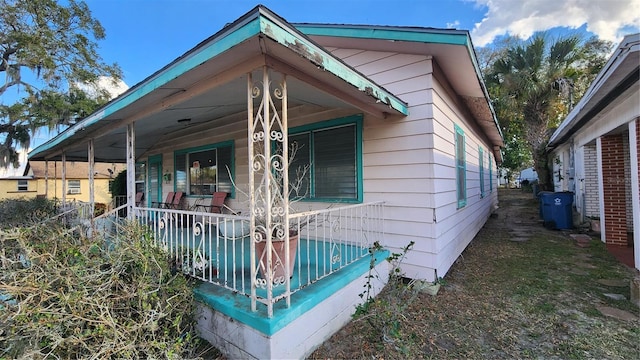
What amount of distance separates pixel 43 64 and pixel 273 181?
16.4 m

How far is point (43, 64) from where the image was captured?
40.7ft

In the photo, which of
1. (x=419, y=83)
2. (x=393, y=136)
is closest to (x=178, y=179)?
(x=393, y=136)

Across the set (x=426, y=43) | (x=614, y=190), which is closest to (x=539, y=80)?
(x=614, y=190)

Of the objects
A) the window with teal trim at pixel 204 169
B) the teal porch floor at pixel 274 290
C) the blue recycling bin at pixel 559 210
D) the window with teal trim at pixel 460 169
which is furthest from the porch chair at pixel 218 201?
the blue recycling bin at pixel 559 210

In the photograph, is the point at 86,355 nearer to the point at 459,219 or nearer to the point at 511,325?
the point at 511,325

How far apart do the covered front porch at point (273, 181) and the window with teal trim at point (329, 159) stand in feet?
0.06

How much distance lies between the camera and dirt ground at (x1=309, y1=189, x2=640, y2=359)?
8.28ft

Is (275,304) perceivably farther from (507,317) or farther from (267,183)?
(507,317)

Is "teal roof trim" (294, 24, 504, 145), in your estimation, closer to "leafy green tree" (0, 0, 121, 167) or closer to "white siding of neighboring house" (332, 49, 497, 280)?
"white siding of neighboring house" (332, 49, 497, 280)

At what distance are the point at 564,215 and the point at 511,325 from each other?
21.8 feet

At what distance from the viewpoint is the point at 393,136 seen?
4.07 meters

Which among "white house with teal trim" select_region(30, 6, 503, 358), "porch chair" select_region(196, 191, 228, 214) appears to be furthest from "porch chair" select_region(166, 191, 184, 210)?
"porch chair" select_region(196, 191, 228, 214)

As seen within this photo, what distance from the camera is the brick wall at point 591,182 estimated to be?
7.32 metres

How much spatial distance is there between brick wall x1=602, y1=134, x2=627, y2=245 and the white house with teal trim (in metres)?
2.49
